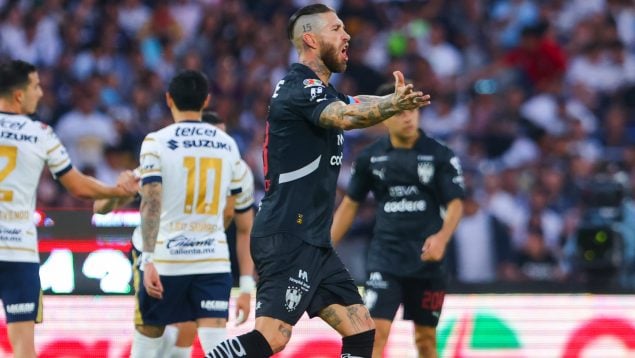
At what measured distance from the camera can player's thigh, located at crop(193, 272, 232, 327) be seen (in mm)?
8555

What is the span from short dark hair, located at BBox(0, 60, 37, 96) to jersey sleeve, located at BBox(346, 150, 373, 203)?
9.10 ft

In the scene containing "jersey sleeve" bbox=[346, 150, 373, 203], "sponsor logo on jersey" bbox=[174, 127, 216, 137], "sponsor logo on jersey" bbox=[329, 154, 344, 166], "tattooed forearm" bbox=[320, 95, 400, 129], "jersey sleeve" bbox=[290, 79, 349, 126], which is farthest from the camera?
"jersey sleeve" bbox=[346, 150, 373, 203]

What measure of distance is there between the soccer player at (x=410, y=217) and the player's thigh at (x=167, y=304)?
1.66m

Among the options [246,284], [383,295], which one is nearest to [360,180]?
[383,295]

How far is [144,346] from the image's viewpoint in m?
8.74

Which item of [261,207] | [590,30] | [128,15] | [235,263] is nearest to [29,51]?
[128,15]

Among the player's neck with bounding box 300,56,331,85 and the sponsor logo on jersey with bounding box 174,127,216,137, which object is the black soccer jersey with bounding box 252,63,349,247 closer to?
the player's neck with bounding box 300,56,331,85

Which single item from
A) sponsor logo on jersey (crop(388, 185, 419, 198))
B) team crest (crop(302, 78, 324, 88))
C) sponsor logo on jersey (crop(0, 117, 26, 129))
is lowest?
sponsor logo on jersey (crop(388, 185, 419, 198))

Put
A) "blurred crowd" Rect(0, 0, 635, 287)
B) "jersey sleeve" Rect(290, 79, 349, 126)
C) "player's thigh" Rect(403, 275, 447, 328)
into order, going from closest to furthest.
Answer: "jersey sleeve" Rect(290, 79, 349, 126)
"player's thigh" Rect(403, 275, 447, 328)
"blurred crowd" Rect(0, 0, 635, 287)

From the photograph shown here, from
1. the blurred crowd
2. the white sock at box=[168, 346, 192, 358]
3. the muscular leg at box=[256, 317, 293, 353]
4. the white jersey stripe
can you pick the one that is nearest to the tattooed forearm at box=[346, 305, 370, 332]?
the muscular leg at box=[256, 317, 293, 353]

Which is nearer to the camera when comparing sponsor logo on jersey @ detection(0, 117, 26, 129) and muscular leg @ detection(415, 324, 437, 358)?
sponsor logo on jersey @ detection(0, 117, 26, 129)

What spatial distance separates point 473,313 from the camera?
11.1 meters

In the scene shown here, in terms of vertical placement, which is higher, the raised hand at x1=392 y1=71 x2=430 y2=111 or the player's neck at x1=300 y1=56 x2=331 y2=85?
the player's neck at x1=300 y1=56 x2=331 y2=85

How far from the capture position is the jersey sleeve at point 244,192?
8891 millimetres
